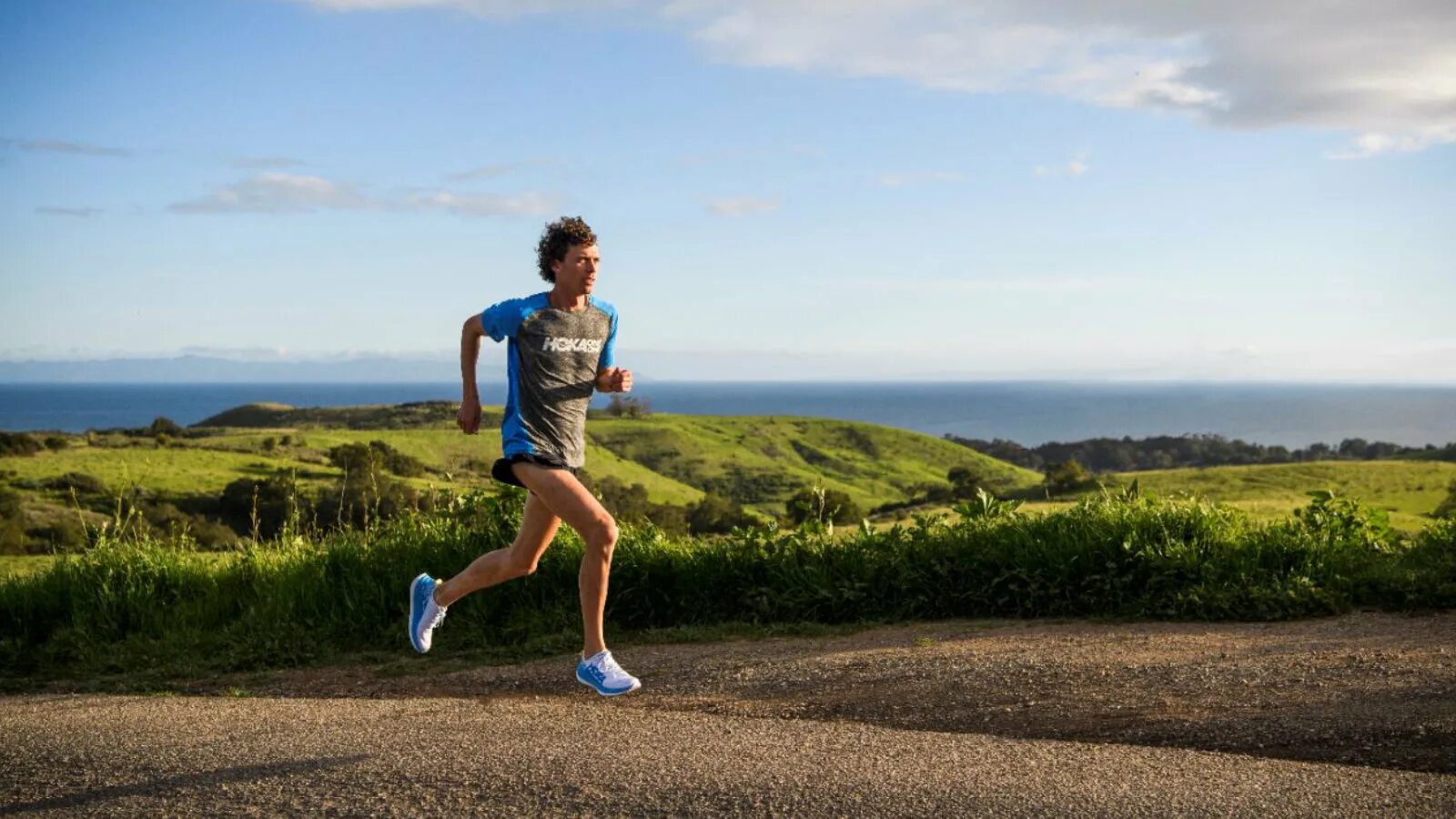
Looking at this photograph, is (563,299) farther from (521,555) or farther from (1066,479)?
(1066,479)

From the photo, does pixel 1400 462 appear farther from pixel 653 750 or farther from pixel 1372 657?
pixel 653 750

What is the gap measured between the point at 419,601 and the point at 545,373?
6.49 ft

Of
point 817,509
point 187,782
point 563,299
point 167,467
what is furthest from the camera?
point 167,467

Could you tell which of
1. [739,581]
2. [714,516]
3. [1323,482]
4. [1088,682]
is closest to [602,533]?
[1088,682]

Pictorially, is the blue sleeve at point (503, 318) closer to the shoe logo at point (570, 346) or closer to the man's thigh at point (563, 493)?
the shoe logo at point (570, 346)

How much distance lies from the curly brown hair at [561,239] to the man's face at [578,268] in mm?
37

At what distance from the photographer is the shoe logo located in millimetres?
6445

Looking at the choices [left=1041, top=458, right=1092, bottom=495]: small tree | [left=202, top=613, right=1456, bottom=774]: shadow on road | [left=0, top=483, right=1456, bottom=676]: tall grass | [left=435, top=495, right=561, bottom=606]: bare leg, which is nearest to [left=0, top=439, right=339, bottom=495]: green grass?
[left=0, top=483, right=1456, bottom=676]: tall grass

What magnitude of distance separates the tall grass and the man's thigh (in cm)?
231

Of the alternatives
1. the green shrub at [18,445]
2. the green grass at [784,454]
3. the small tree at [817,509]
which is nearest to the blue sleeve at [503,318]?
the small tree at [817,509]

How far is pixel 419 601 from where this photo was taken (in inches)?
299

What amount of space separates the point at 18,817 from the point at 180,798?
57 centimetres

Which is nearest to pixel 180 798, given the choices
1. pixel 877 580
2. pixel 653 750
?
pixel 653 750

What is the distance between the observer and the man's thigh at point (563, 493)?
6.30 meters
